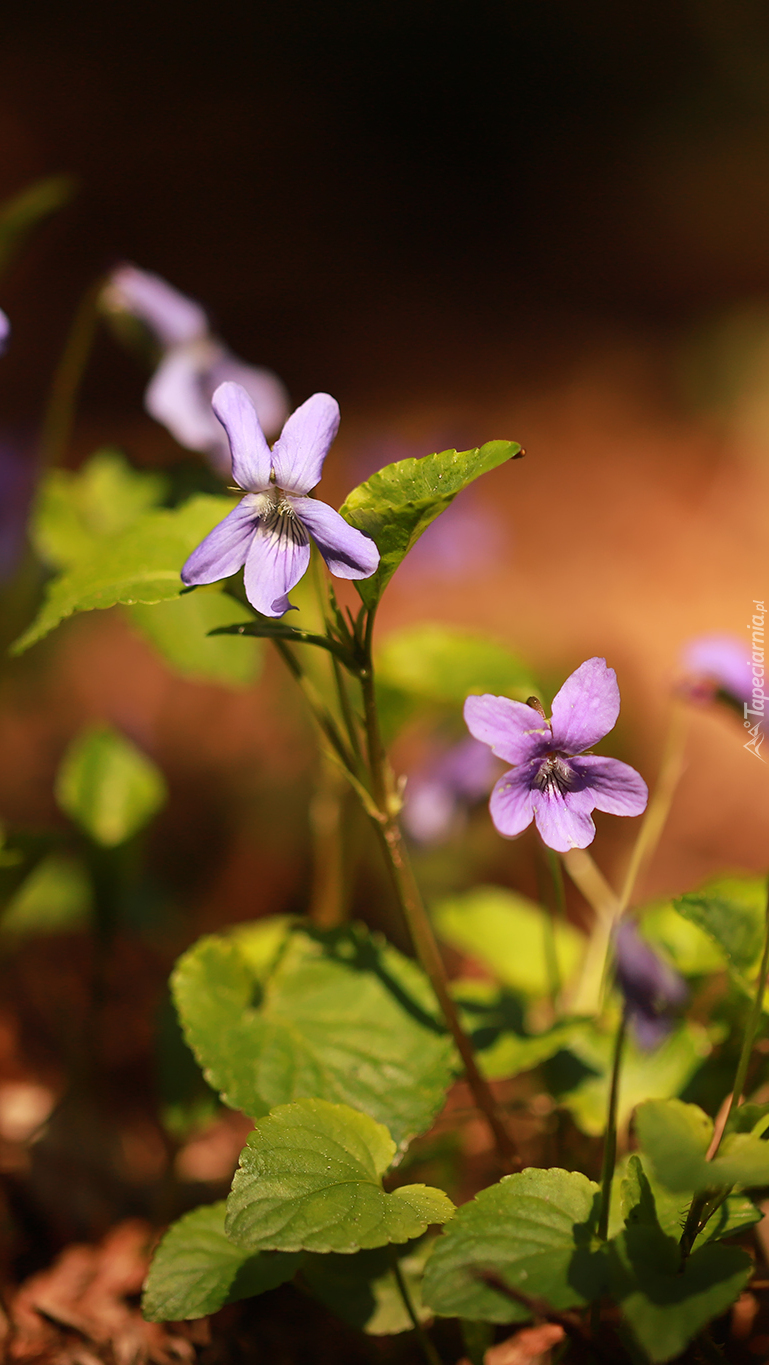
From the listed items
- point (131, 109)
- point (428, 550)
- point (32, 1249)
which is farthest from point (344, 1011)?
point (131, 109)

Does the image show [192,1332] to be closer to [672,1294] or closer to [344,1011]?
[344,1011]

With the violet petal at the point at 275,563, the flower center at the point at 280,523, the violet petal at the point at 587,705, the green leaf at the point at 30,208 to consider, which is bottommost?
the violet petal at the point at 587,705

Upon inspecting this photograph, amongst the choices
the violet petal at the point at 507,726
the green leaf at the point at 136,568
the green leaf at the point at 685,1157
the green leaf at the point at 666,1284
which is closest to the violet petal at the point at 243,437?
the green leaf at the point at 136,568

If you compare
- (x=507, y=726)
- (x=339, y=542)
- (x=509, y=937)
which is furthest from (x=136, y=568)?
(x=509, y=937)

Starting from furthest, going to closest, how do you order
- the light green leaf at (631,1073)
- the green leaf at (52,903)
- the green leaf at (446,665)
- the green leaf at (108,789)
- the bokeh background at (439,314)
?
the bokeh background at (439,314) < the green leaf at (52,903) < the green leaf at (108,789) < the green leaf at (446,665) < the light green leaf at (631,1073)

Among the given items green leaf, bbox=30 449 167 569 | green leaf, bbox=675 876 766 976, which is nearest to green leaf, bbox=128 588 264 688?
green leaf, bbox=30 449 167 569

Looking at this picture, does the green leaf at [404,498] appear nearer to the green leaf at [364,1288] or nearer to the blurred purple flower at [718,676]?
the blurred purple flower at [718,676]

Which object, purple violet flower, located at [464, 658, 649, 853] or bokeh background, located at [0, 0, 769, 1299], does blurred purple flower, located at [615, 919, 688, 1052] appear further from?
bokeh background, located at [0, 0, 769, 1299]
